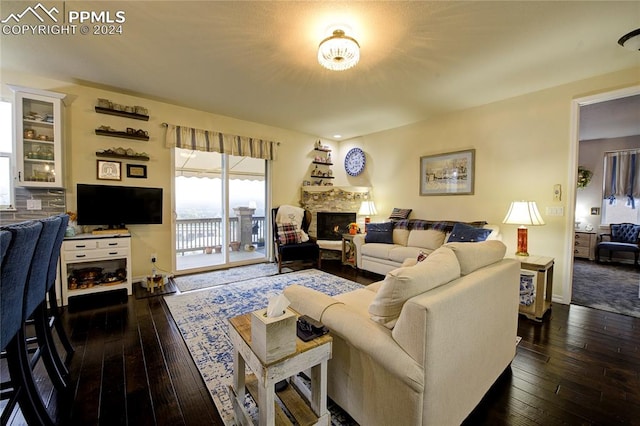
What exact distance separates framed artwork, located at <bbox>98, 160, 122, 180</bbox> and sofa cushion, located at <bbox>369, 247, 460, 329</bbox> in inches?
157

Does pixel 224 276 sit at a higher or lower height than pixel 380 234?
lower

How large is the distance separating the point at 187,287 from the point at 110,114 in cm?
261

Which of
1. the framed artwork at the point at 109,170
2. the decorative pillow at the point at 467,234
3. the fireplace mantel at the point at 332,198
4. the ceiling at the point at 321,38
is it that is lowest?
the decorative pillow at the point at 467,234

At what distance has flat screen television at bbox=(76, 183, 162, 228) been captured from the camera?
10.7 feet

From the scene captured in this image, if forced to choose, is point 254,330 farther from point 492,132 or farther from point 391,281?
point 492,132

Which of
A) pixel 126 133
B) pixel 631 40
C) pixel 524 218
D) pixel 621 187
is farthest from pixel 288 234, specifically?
pixel 621 187

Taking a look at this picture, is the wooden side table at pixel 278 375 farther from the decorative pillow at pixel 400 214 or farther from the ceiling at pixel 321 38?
the decorative pillow at pixel 400 214

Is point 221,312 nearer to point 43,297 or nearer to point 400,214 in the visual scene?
point 43,297

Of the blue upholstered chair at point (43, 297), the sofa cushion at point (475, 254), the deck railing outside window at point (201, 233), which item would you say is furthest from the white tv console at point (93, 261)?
the sofa cushion at point (475, 254)

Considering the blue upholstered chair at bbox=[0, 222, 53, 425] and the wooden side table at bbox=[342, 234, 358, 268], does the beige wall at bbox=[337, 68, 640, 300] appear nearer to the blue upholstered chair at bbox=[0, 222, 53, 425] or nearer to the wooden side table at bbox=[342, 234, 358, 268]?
the wooden side table at bbox=[342, 234, 358, 268]

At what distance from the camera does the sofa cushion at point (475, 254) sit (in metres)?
1.49

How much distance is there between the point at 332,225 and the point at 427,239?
2114 millimetres

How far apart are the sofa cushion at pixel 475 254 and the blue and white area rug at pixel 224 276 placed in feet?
10.6

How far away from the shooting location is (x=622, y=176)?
537 centimetres
